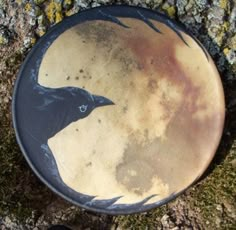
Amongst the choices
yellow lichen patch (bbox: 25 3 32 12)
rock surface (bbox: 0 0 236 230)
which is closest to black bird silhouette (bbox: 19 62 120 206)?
rock surface (bbox: 0 0 236 230)

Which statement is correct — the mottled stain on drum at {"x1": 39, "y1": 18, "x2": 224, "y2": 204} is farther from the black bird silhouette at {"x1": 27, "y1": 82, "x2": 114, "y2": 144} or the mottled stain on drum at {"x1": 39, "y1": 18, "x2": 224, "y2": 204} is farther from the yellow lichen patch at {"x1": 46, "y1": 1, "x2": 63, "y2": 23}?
the yellow lichen patch at {"x1": 46, "y1": 1, "x2": 63, "y2": 23}

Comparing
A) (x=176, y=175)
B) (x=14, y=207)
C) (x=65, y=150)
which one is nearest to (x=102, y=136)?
(x=65, y=150)

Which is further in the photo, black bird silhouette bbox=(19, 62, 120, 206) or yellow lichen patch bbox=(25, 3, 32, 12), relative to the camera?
yellow lichen patch bbox=(25, 3, 32, 12)

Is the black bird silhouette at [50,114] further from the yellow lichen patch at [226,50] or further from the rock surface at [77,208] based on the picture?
the yellow lichen patch at [226,50]

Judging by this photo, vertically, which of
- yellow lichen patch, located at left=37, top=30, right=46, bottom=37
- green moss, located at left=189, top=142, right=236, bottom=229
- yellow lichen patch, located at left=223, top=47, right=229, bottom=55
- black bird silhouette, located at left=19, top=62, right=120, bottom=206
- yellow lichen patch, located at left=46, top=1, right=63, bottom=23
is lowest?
green moss, located at left=189, top=142, right=236, bottom=229

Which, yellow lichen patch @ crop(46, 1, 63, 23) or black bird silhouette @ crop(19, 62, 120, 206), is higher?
yellow lichen patch @ crop(46, 1, 63, 23)

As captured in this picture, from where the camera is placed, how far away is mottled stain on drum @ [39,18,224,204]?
1553 mm

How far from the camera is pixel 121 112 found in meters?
1.57

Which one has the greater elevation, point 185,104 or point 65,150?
point 185,104

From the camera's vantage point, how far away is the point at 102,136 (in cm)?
156

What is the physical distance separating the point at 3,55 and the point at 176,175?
0.59 meters

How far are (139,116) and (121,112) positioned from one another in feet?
0.16

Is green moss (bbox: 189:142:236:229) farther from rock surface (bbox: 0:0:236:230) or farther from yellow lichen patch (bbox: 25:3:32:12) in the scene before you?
yellow lichen patch (bbox: 25:3:32:12)

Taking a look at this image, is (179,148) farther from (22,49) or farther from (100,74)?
(22,49)
